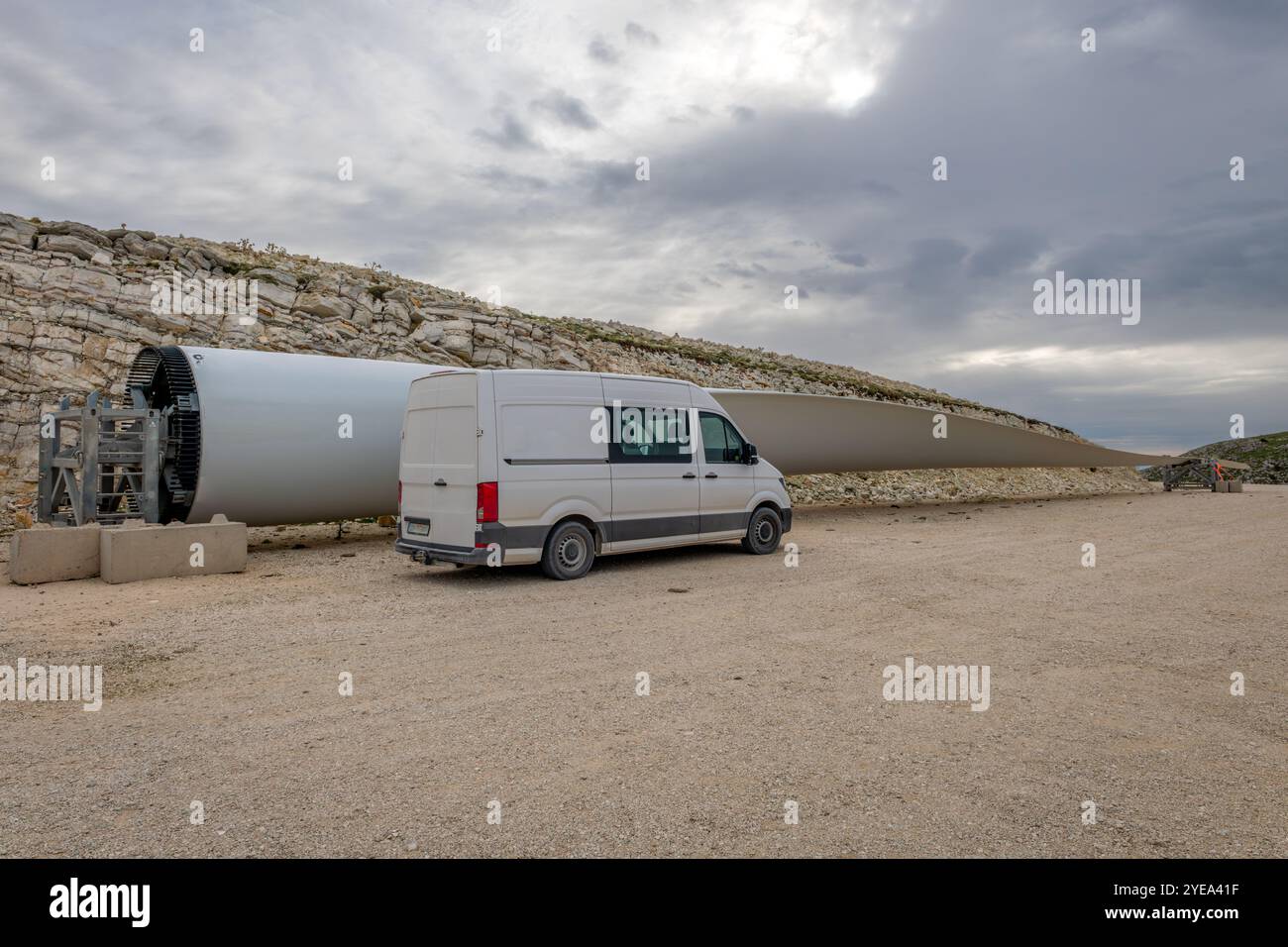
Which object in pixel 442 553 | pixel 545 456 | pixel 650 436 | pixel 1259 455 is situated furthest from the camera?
pixel 1259 455

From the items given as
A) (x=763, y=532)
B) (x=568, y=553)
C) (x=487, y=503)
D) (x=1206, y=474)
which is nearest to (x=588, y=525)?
(x=568, y=553)

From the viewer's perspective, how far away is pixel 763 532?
1112cm

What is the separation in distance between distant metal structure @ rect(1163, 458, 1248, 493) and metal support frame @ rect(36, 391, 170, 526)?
2666cm

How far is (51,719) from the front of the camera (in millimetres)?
4492

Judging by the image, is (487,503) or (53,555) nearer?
(487,503)

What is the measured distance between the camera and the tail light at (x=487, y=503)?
835 cm

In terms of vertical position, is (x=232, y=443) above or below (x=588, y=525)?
above

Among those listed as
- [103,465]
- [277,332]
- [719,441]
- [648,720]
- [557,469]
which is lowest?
[648,720]

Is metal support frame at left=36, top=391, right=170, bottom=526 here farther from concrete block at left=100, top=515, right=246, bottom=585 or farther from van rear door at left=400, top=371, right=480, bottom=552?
van rear door at left=400, top=371, right=480, bottom=552

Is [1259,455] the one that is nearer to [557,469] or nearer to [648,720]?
[557,469]

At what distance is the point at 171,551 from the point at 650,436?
219 inches

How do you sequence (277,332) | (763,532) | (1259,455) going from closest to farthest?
(763,532)
(277,332)
(1259,455)

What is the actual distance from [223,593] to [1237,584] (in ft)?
33.9

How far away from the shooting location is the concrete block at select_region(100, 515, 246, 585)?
8.77 metres
